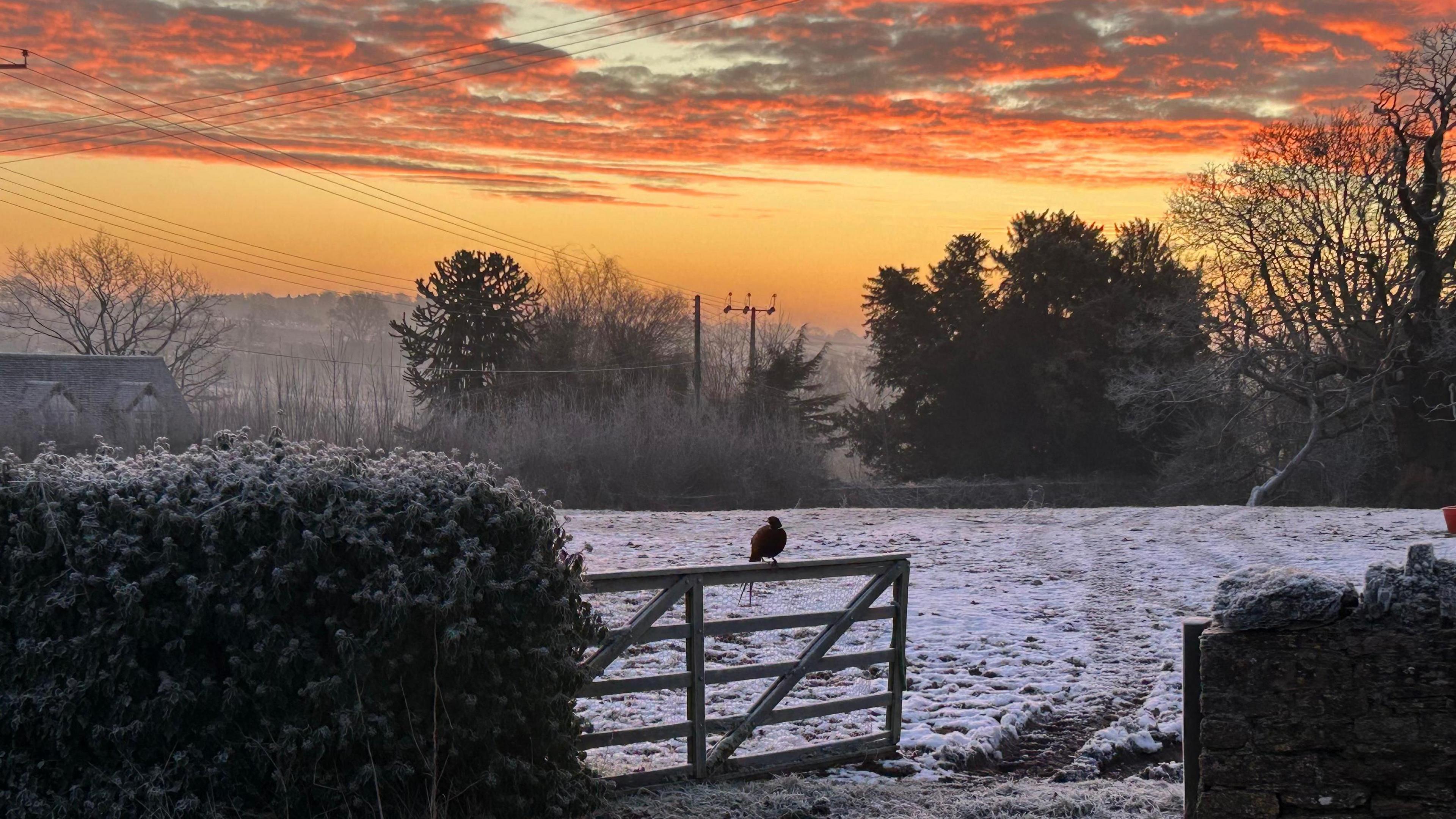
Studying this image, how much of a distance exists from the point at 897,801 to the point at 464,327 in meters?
43.7

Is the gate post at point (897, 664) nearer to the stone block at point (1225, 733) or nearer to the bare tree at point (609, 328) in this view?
the stone block at point (1225, 733)

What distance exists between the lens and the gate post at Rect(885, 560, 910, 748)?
6.77 meters

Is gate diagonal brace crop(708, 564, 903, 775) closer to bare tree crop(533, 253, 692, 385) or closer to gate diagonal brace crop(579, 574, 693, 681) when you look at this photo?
gate diagonal brace crop(579, 574, 693, 681)

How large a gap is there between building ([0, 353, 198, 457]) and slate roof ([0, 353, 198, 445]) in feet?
0.11

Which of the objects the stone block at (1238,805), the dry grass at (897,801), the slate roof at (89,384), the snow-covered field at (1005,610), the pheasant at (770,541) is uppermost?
the slate roof at (89,384)

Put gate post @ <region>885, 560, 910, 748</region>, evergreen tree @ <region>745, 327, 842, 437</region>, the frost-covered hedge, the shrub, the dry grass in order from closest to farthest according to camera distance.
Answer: the frost-covered hedge < the dry grass < gate post @ <region>885, 560, 910, 748</region> < the shrub < evergreen tree @ <region>745, 327, 842, 437</region>

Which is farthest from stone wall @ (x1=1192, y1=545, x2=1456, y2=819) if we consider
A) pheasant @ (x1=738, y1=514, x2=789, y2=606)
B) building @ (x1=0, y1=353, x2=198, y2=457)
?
building @ (x1=0, y1=353, x2=198, y2=457)

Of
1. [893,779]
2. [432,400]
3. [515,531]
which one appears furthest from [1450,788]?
[432,400]

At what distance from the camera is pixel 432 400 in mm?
43531

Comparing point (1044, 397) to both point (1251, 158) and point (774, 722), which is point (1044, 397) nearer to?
point (1251, 158)

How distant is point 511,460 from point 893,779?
31988 mm

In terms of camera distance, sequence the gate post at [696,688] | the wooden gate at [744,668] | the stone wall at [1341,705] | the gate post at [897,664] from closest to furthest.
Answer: the stone wall at [1341,705] < the wooden gate at [744,668] < the gate post at [696,688] < the gate post at [897,664]

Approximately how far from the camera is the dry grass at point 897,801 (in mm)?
5441

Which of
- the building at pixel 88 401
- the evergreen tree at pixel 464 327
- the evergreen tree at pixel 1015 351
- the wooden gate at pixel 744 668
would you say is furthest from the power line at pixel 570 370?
the wooden gate at pixel 744 668
